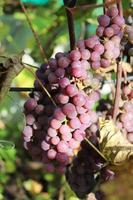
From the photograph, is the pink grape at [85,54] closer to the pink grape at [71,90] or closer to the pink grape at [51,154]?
the pink grape at [71,90]

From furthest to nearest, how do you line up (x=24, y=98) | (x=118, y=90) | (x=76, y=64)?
(x=24, y=98) < (x=118, y=90) < (x=76, y=64)

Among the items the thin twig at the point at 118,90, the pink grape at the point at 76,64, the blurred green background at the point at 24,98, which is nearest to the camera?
the pink grape at the point at 76,64

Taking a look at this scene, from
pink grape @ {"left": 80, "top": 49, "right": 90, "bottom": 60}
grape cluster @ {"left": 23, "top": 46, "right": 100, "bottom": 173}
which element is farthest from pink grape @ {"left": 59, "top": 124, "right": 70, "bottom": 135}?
pink grape @ {"left": 80, "top": 49, "right": 90, "bottom": 60}

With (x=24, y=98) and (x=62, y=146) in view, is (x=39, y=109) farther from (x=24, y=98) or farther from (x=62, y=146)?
(x=24, y=98)

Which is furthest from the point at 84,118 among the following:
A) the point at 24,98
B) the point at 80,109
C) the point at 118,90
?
the point at 24,98

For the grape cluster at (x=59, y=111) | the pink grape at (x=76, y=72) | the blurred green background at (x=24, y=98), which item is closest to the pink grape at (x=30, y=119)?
the grape cluster at (x=59, y=111)
